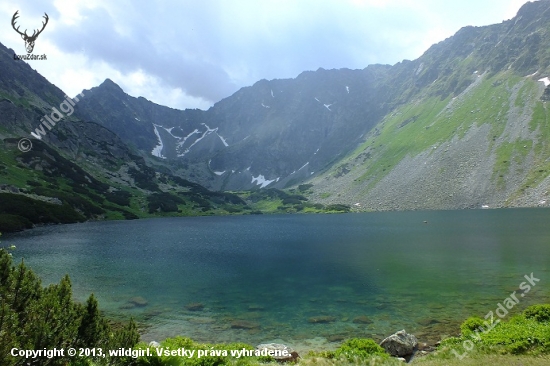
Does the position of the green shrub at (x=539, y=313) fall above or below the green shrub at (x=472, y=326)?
above

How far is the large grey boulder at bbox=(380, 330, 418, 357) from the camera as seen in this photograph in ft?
67.8

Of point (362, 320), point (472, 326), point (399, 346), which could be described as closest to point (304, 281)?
point (362, 320)

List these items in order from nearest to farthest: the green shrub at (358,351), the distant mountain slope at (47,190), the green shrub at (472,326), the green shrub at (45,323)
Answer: the green shrub at (45,323) < the green shrub at (358,351) < the green shrub at (472,326) < the distant mountain slope at (47,190)

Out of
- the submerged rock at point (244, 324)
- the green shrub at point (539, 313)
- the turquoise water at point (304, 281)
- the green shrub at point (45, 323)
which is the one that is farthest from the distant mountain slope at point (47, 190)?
the green shrub at point (539, 313)

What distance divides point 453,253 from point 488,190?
126 meters

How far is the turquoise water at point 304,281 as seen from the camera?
1089 inches

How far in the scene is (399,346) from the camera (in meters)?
20.8

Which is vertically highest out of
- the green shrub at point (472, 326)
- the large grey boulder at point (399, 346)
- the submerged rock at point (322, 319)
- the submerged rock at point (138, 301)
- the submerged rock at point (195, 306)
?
the submerged rock at point (138, 301)

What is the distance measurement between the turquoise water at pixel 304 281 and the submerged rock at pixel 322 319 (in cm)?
9

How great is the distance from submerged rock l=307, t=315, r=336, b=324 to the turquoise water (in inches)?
3.6

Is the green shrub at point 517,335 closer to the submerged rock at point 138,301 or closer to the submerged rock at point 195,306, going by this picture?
the submerged rock at point 195,306

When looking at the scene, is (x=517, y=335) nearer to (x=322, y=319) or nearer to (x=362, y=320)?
(x=362, y=320)

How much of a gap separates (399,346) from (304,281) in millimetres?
21489

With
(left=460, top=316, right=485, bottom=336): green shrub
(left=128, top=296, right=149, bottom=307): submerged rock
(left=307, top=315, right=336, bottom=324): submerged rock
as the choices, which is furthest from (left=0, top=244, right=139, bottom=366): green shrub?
(left=128, top=296, right=149, bottom=307): submerged rock
